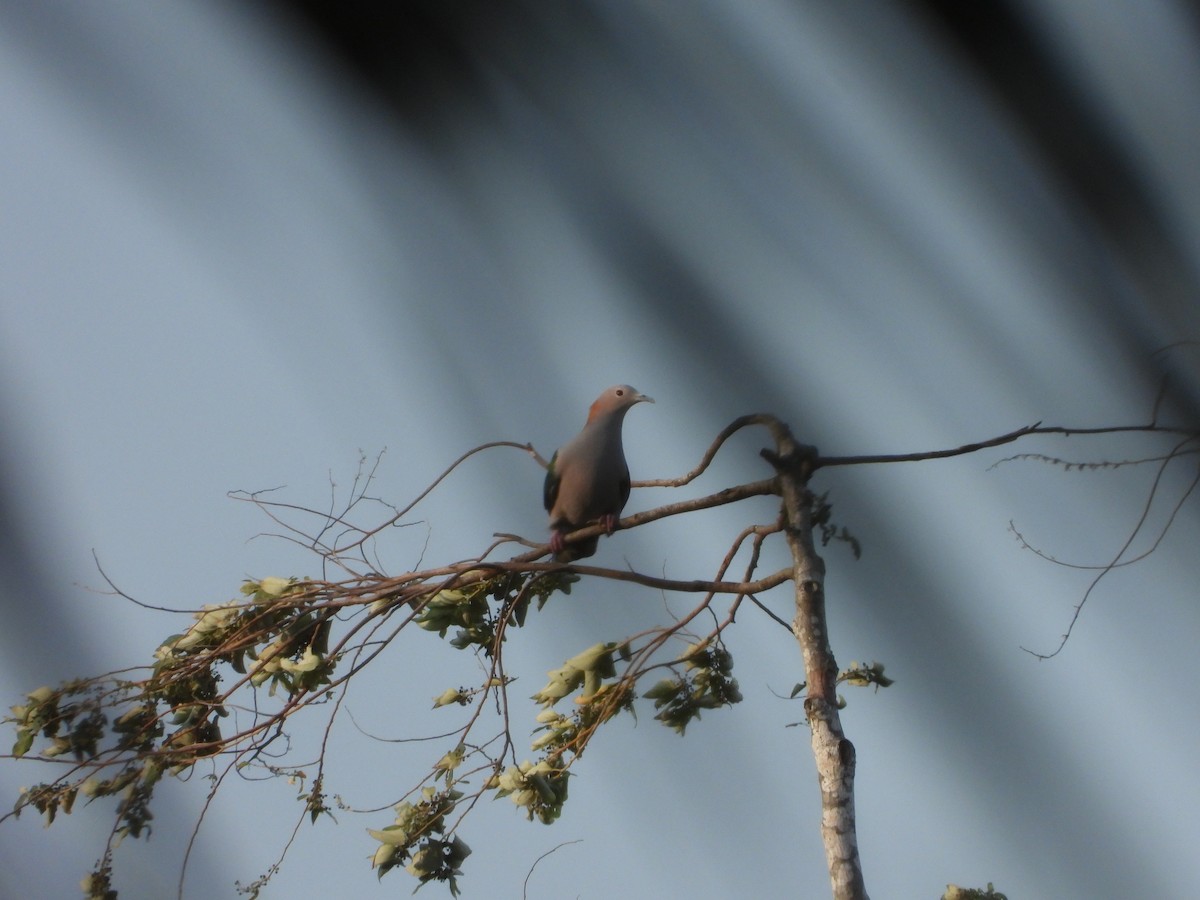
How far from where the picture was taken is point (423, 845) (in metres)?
2.64

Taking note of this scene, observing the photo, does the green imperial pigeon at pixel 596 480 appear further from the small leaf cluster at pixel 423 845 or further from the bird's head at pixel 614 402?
the small leaf cluster at pixel 423 845

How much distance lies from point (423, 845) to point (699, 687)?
0.79 metres

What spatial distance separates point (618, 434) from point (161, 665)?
1.64m

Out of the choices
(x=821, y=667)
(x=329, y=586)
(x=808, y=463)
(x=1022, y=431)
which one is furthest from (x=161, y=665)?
(x=1022, y=431)

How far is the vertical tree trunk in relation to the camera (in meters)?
1.88

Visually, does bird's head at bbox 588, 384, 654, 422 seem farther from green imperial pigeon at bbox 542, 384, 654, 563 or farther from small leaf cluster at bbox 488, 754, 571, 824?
small leaf cluster at bbox 488, 754, 571, 824

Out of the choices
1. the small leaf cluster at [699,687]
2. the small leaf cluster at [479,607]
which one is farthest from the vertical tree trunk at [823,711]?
the small leaf cluster at [479,607]

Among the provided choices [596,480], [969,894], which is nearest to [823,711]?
[969,894]

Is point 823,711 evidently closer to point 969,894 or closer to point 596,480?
point 969,894

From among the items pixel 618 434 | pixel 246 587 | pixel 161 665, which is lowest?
pixel 161 665

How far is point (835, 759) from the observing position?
6.53ft

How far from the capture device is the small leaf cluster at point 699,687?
2311 millimetres

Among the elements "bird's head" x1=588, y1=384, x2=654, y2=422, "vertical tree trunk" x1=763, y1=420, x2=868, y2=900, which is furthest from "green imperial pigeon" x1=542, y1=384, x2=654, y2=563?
"vertical tree trunk" x1=763, y1=420, x2=868, y2=900

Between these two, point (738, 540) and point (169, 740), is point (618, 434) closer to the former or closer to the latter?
point (738, 540)
